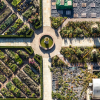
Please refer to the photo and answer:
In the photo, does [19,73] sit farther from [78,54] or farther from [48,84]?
[78,54]

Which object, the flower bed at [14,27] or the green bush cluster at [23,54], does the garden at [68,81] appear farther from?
the flower bed at [14,27]

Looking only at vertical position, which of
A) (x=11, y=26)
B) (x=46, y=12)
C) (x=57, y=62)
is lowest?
(x=57, y=62)

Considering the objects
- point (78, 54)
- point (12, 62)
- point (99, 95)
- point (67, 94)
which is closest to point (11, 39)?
point (12, 62)

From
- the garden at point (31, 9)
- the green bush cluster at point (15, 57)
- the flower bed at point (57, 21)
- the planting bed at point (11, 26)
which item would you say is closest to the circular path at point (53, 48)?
the flower bed at point (57, 21)

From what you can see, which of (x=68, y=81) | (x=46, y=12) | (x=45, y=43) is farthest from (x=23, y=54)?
(x=68, y=81)

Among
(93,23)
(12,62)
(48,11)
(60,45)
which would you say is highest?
(48,11)

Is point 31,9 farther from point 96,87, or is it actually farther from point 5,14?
point 96,87
